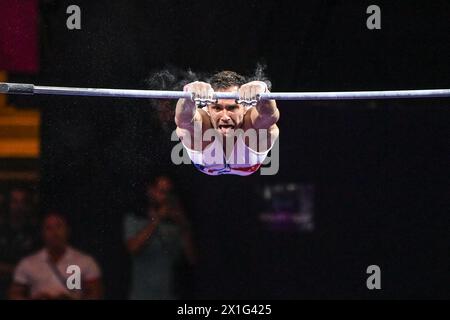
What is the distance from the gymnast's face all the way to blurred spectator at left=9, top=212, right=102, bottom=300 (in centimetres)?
201

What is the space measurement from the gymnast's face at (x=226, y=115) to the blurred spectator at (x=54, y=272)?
201 centimetres

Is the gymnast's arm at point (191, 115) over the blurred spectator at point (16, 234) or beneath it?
over

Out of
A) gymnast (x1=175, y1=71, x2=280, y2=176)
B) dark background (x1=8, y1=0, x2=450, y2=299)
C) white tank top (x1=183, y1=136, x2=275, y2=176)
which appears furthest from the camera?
dark background (x1=8, y1=0, x2=450, y2=299)

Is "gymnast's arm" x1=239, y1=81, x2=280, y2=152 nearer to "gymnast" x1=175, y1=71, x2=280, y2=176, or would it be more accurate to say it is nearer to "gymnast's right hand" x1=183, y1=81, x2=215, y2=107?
"gymnast" x1=175, y1=71, x2=280, y2=176

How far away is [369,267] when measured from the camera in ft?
22.1

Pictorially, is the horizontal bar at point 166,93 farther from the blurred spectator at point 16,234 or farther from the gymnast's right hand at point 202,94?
the blurred spectator at point 16,234

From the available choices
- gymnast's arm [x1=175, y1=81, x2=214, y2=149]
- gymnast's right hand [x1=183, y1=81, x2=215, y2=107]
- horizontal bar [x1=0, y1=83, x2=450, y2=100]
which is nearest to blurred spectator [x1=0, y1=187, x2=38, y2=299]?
gymnast's arm [x1=175, y1=81, x2=214, y2=149]

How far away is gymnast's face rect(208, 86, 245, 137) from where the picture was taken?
16.7 ft

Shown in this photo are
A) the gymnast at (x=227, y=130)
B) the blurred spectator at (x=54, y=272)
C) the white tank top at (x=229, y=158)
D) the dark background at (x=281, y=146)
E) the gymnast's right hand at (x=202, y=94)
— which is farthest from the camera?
the dark background at (x=281, y=146)

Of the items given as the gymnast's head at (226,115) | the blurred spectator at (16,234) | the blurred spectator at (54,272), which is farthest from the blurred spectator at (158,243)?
the gymnast's head at (226,115)

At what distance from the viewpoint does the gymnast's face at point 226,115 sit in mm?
5082
